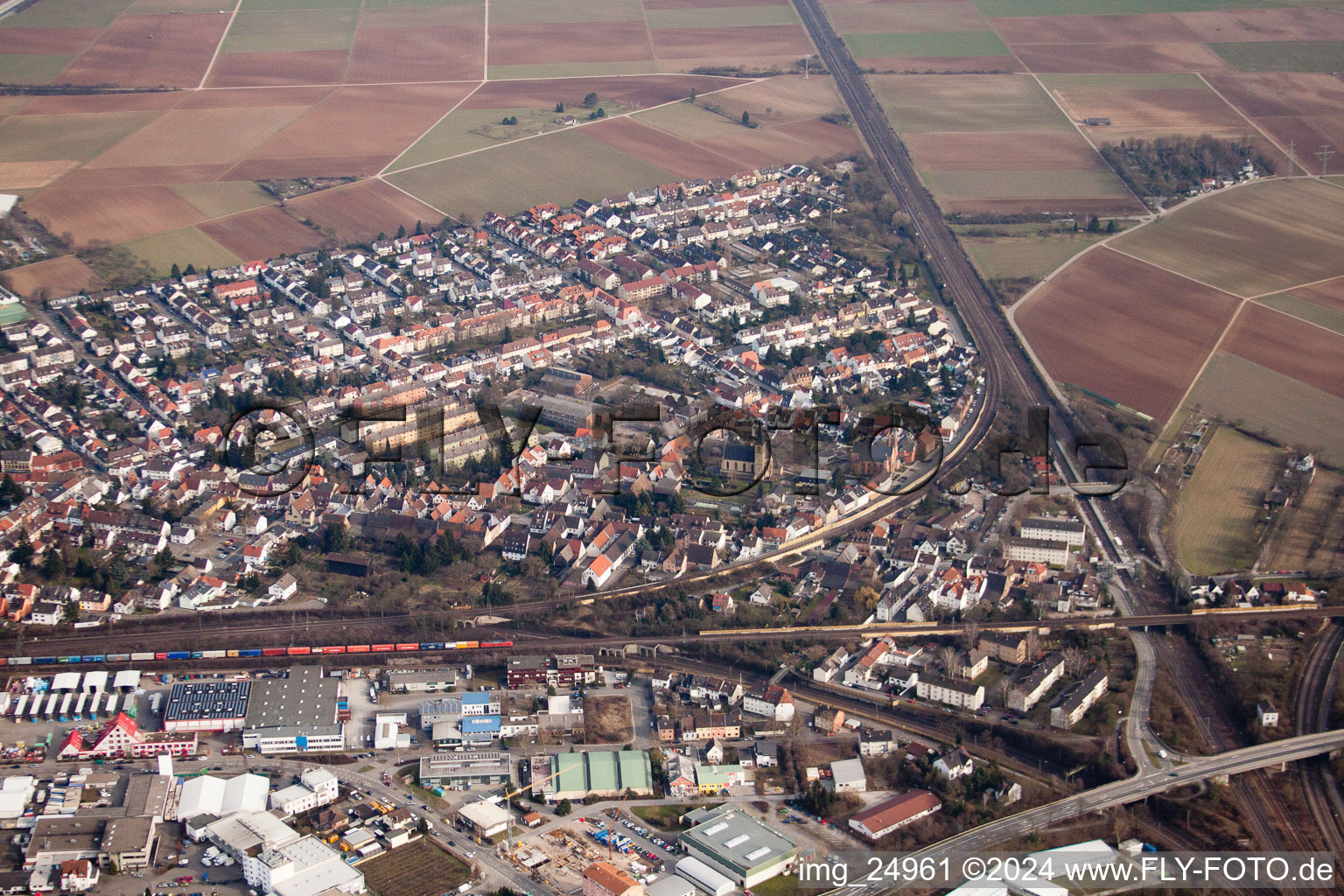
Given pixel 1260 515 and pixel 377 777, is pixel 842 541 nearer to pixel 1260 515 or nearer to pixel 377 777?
pixel 1260 515

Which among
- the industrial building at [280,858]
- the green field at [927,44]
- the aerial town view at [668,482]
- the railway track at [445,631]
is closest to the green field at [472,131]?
the aerial town view at [668,482]

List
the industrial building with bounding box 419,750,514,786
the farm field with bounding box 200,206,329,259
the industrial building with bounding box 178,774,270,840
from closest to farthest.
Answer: the industrial building with bounding box 178,774,270,840 → the industrial building with bounding box 419,750,514,786 → the farm field with bounding box 200,206,329,259

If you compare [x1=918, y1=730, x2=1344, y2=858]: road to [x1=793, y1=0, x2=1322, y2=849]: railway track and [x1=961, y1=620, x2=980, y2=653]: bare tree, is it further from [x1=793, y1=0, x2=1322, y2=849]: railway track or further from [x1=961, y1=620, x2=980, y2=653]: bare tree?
[x1=961, y1=620, x2=980, y2=653]: bare tree

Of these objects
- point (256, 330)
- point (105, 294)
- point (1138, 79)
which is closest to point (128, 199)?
point (105, 294)

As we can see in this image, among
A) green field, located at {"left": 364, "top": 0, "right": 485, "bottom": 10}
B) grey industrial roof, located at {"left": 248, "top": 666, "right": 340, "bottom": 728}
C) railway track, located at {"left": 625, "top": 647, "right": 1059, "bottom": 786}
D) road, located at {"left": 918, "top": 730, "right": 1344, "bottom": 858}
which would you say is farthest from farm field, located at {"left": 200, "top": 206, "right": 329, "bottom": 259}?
road, located at {"left": 918, "top": 730, "right": 1344, "bottom": 858}

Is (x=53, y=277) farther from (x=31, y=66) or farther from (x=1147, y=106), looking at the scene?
(x=1147, y=106)
